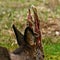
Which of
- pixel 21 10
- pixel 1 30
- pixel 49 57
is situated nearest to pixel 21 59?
pixel 49 57

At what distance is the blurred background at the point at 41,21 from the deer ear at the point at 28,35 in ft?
9.80

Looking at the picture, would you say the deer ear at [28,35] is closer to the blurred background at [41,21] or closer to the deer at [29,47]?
the deer at [29,47]

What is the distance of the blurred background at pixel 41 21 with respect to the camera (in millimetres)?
9105

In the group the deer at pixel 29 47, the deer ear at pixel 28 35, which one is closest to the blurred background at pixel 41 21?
the deer at pixel 29 47

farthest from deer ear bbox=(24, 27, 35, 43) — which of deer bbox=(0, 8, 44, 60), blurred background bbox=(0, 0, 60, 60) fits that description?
blurred background bbox=(0, 0, 60, 60)

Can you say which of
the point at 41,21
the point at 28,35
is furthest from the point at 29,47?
the point at 41,21

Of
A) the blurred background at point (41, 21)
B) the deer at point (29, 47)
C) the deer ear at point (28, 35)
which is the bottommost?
the blurred background at point (41, 21)

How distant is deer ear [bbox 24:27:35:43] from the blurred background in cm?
299

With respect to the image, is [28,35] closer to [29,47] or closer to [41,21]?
[29,47]

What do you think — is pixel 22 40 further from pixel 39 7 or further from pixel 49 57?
pixel 39 7

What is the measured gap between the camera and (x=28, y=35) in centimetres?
546

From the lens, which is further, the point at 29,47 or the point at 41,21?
the point at 41,21

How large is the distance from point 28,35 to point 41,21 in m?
5.06

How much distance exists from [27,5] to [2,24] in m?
1.64
